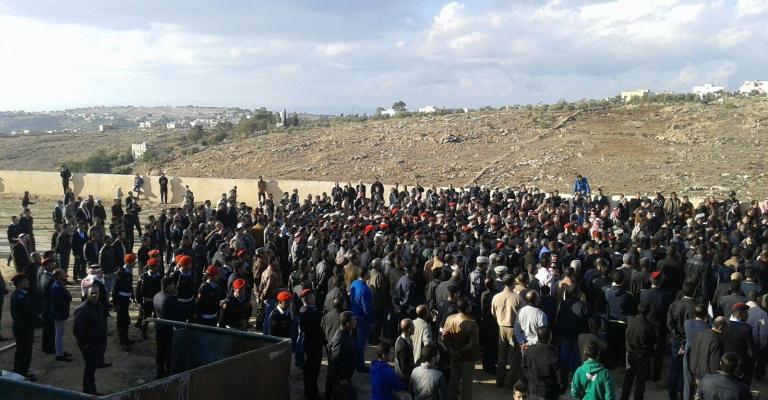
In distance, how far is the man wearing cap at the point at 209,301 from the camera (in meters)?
9.27

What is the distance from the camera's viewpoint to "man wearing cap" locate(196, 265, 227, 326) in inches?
365

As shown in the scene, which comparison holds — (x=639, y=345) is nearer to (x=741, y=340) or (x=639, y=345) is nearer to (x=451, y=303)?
(x=741, y=340)

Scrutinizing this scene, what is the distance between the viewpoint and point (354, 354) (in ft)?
24.5

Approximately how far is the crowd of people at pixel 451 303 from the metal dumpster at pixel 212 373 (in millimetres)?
618

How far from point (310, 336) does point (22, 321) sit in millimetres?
4007

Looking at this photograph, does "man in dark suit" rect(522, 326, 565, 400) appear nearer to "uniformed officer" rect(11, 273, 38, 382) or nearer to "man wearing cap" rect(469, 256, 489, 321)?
"man wearing cap" rect(469, 256, 489, 321)

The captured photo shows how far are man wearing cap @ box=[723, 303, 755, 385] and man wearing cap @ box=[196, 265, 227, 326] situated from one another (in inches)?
260

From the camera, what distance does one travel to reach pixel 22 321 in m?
8.75

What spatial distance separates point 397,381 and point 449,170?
2986cm

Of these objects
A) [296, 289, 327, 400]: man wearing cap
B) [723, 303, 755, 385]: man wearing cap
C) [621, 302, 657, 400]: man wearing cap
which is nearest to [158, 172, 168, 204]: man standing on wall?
[296, 289, 327, 400]: man wearing cap

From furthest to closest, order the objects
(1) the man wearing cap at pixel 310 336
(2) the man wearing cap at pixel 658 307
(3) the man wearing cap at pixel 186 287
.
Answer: (3) the man wearing cap at pixel 186 287, (2) the man wearing cap at pixel 658 307, (1) the man wearing cap at pixel 310 336

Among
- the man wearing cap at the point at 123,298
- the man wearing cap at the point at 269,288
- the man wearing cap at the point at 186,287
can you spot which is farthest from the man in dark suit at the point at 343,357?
the man wearing cap at the point at 123,298

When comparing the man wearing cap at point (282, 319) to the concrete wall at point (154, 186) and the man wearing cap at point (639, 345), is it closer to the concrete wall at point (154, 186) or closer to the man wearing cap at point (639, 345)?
the man wearing cap at point (639, 345)

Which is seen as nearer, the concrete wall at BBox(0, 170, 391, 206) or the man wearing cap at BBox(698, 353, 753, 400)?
the man wearing cap at BBox(698, 353, 753, 400)
